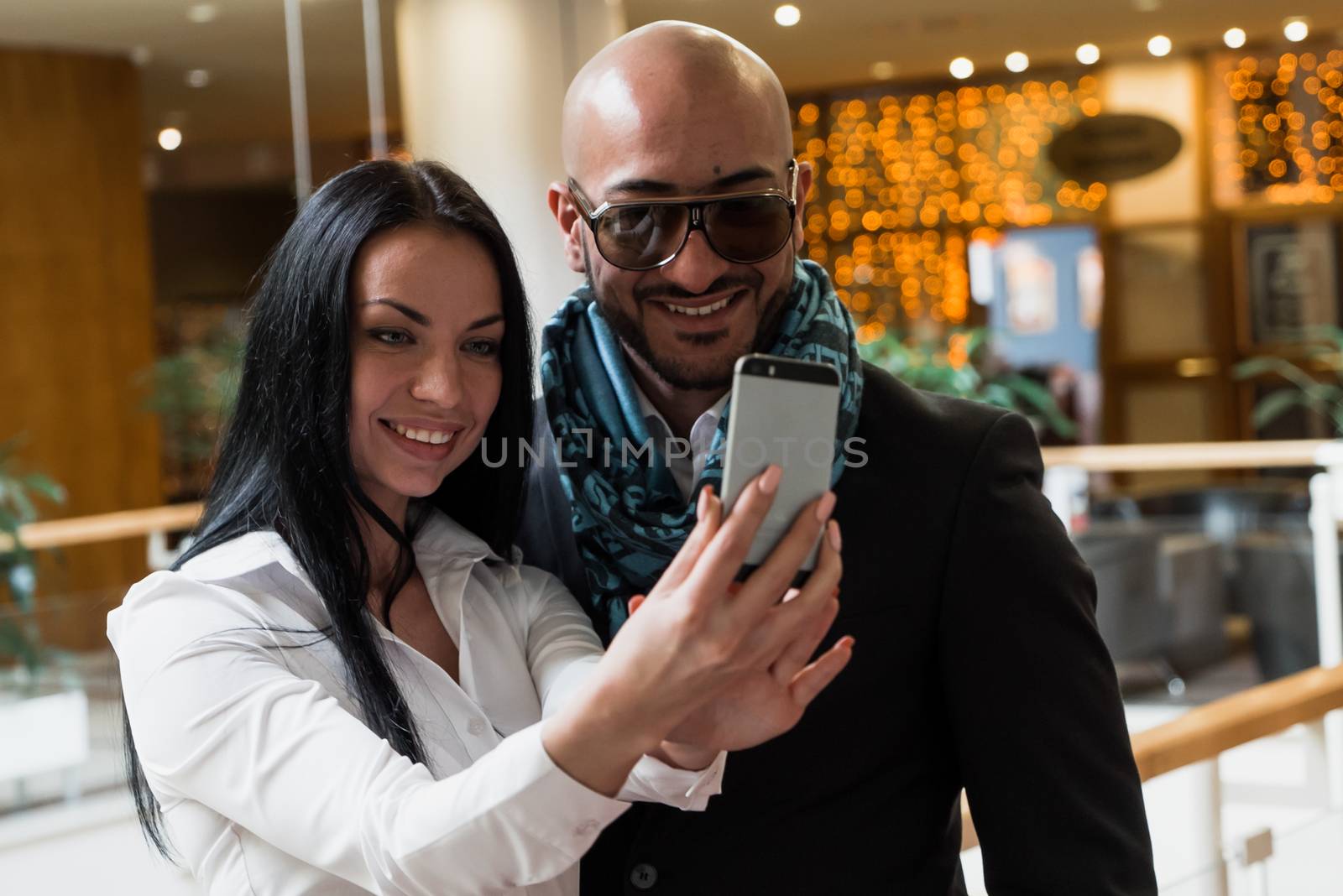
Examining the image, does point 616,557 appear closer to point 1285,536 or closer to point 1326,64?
point 1285,536

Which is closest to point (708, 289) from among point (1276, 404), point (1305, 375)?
point (1276, 404)

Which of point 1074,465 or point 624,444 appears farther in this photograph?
point 1074,465

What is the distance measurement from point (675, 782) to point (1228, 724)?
96cm

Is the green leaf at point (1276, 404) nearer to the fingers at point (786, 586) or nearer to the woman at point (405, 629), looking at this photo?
the woman at point (405, 629)

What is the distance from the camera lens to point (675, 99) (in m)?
1.38

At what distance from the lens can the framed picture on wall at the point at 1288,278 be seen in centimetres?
869

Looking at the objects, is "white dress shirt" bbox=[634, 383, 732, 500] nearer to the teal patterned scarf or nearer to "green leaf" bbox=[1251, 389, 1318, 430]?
the teal patterned scarf

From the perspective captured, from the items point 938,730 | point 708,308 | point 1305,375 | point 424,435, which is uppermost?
point 708,308

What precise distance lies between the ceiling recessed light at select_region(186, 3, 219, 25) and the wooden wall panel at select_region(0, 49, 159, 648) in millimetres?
276

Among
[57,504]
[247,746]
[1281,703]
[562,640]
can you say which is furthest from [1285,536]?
[247,746]

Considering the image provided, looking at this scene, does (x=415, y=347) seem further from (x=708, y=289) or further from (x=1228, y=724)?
(x=1228, y=724)

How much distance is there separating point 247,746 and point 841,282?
8490 mm

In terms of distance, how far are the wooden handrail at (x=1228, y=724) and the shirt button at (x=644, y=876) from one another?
340 mm

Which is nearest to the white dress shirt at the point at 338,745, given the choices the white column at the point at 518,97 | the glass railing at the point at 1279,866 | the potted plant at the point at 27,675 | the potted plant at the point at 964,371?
the glass railing at the point at 1279,866
